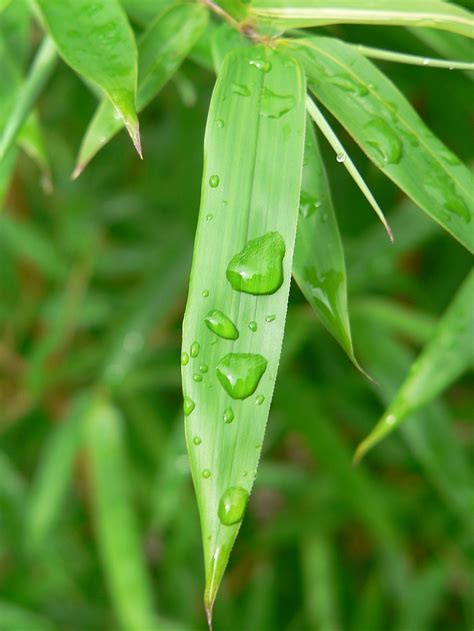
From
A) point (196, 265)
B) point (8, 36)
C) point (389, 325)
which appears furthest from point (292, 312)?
point (196, 265)

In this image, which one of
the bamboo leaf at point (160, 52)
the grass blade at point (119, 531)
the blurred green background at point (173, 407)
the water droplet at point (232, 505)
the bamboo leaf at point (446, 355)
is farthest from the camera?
the blurred green background at point (173, 407)

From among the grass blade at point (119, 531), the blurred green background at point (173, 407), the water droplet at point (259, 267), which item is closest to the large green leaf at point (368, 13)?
the water droplet at point (259, 267)

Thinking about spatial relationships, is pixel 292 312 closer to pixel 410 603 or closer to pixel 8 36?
pixel 410 603

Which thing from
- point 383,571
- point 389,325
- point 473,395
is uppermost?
point 389,325

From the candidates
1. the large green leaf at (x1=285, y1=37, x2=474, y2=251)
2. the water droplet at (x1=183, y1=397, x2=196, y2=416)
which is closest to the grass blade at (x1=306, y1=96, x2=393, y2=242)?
the large green leaf at (x1=285, y1=37, x2=474, y2=251)

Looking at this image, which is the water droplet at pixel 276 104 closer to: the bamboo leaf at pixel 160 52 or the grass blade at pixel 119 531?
the bamboo leaf at pixel 160 52

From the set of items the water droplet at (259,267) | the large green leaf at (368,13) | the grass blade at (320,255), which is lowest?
the grass blade at (320,255)

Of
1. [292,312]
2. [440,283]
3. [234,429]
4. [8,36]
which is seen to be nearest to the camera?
[234,429]

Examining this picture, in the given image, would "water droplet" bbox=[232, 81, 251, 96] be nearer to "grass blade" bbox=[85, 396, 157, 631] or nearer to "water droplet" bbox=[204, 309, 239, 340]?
"water droplet" bbox=[204, 309, 239, 340]
